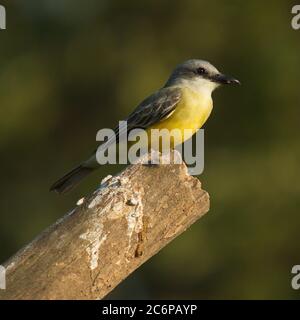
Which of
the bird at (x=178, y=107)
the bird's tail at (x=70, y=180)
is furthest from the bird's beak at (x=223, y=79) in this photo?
the bird's tail at (x=70, y=180)

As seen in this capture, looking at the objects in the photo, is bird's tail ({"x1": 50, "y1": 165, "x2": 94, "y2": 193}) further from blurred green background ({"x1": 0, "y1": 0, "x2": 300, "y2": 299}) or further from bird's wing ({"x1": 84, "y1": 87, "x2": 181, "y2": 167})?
blurred green background ({"x1": 0, "y1": 0, "x2": 300, "y2": 299})

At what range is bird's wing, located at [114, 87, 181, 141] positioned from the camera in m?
6.70

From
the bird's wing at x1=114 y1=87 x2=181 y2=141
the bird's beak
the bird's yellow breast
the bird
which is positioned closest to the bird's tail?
the bird

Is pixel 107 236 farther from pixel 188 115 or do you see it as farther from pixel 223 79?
pixel 223 79

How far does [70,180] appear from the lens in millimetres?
6480

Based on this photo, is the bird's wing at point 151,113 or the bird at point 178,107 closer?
the bird at point 178,107

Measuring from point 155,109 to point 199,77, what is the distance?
Result: 0.44 m

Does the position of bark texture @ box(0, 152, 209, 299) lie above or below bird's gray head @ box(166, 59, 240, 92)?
below

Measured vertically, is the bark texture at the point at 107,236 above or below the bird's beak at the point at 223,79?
below

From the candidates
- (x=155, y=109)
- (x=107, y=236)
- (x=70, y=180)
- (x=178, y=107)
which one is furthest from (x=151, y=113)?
(x=107, y=236)

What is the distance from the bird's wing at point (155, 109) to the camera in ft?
22.0

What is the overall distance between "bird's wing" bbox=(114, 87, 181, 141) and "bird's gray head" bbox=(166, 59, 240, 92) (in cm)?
13

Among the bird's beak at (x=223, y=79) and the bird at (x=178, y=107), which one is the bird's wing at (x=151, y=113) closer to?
the bird at (x=178, y=107)

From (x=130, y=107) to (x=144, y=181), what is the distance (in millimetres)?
7469
